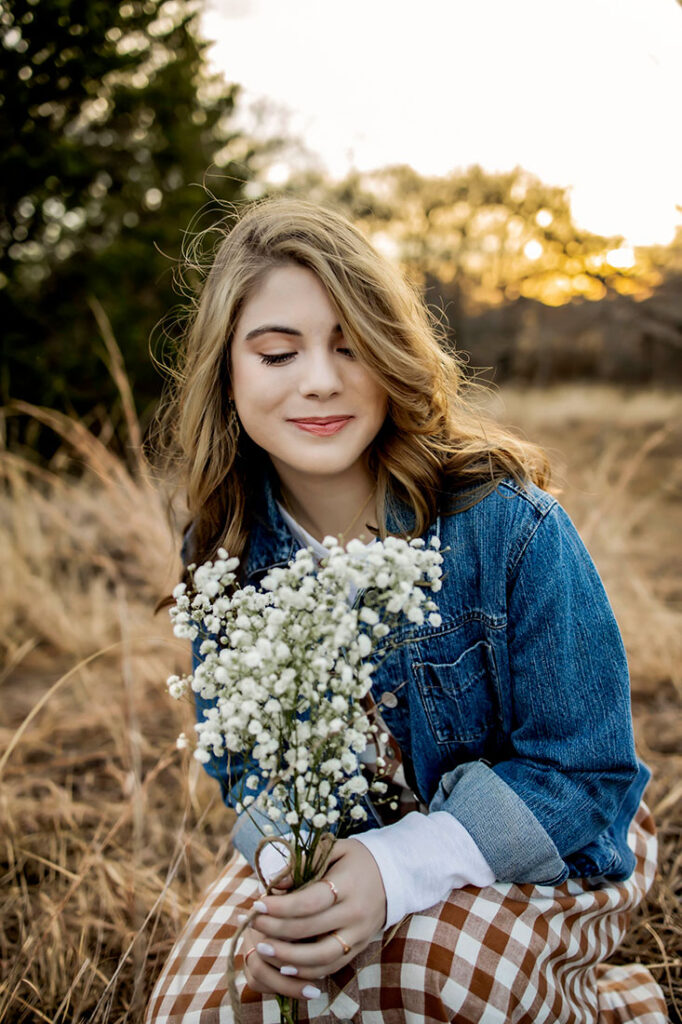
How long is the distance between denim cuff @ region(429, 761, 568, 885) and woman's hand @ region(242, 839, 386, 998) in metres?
0.21

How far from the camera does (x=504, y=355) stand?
12.2 metres

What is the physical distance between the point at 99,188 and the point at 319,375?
18.9 ft

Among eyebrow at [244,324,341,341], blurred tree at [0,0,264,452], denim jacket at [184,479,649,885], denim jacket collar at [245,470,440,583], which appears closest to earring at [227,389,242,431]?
denim jacket collar at [245,470,440,583]

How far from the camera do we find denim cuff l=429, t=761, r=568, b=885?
4.32 ft

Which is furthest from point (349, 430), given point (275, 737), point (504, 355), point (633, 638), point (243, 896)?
point (504, 355)

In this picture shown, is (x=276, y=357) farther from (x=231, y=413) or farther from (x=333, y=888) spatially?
(x=333, y=888)

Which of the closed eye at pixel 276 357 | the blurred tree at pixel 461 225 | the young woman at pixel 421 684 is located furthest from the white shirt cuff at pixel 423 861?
the blurred tree at pixel 461 225

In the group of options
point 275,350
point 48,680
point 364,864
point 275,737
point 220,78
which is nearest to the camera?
point 275,737

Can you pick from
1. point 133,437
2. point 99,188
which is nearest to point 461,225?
point 99,188

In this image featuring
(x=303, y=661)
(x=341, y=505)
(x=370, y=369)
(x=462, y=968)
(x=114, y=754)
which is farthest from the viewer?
(x=114, y=754)

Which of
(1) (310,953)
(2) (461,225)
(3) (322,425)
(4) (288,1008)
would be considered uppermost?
(2) (461,225)

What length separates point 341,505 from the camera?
1.73m

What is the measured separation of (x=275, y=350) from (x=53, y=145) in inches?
173

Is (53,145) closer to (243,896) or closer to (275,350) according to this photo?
(275,350)
